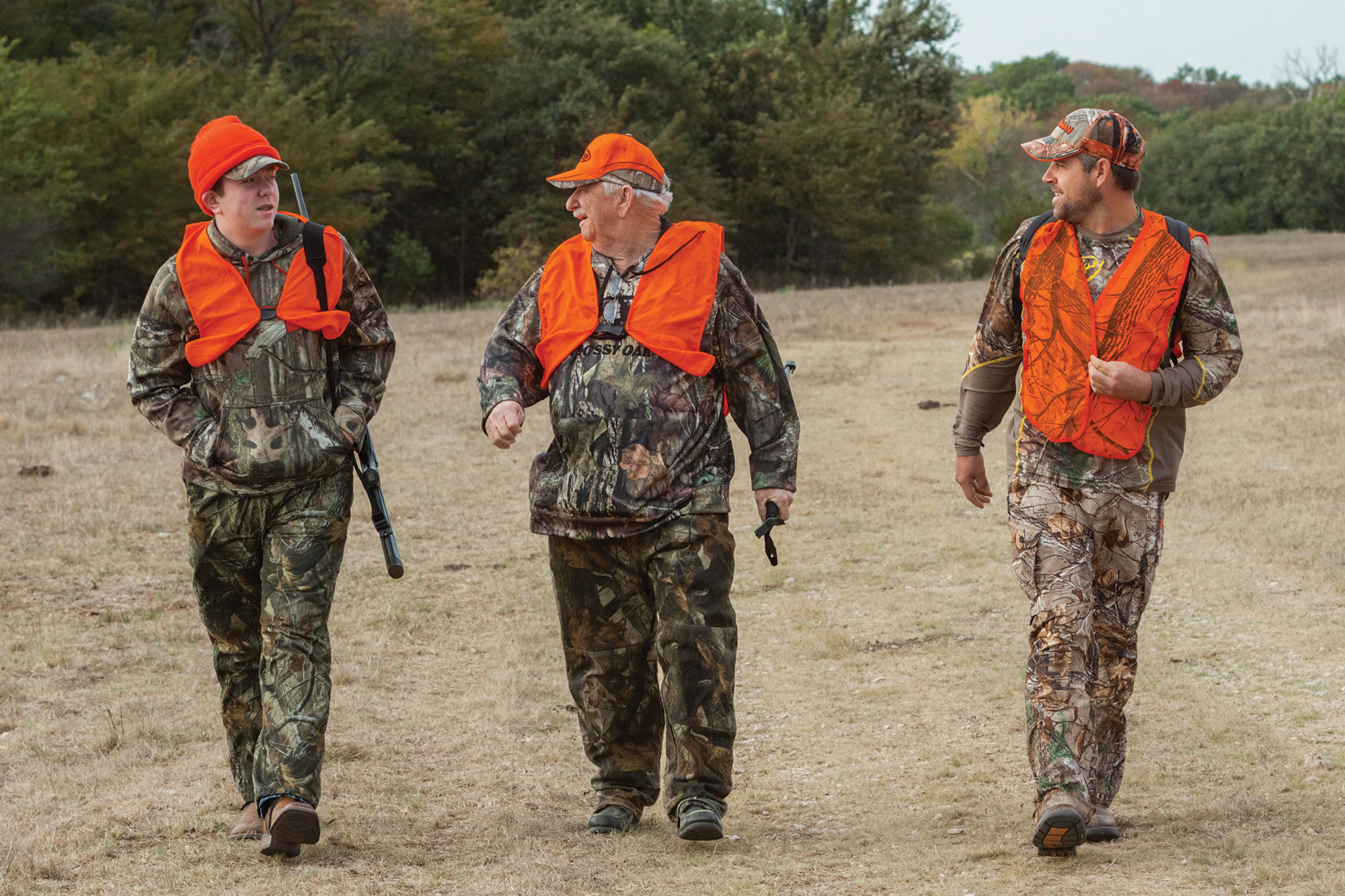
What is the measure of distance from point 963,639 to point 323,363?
3763 millimetres

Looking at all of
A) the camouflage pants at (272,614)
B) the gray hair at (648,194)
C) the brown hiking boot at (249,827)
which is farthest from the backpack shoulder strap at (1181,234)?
the brown hiking boot at (249,827)

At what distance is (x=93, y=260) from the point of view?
32.1 metres

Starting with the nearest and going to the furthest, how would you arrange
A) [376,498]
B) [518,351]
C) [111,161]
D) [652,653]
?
[518,351]
[652,653]
[376,498]
[111,161]

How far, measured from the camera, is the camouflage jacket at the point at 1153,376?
425cm

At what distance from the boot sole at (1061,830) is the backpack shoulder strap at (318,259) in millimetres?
2610

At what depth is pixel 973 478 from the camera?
4672 mm

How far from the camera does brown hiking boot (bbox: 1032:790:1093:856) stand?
397 cm

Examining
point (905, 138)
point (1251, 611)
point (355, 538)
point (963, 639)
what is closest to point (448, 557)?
point (355, 538)

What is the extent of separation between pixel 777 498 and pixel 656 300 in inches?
28.0

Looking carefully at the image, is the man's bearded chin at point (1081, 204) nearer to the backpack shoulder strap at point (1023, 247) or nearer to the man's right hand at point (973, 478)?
the backpack shoulder strap at point (1023, 247)

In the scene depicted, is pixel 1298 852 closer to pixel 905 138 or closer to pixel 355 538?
pixel 355 538

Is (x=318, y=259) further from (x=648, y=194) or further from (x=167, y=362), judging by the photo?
(x=648, y=194)

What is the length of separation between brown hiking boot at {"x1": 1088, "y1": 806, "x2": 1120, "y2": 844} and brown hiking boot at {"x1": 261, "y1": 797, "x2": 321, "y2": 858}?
2.30 metres

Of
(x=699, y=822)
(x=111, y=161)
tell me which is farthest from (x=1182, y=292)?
(x=111, y=161)
